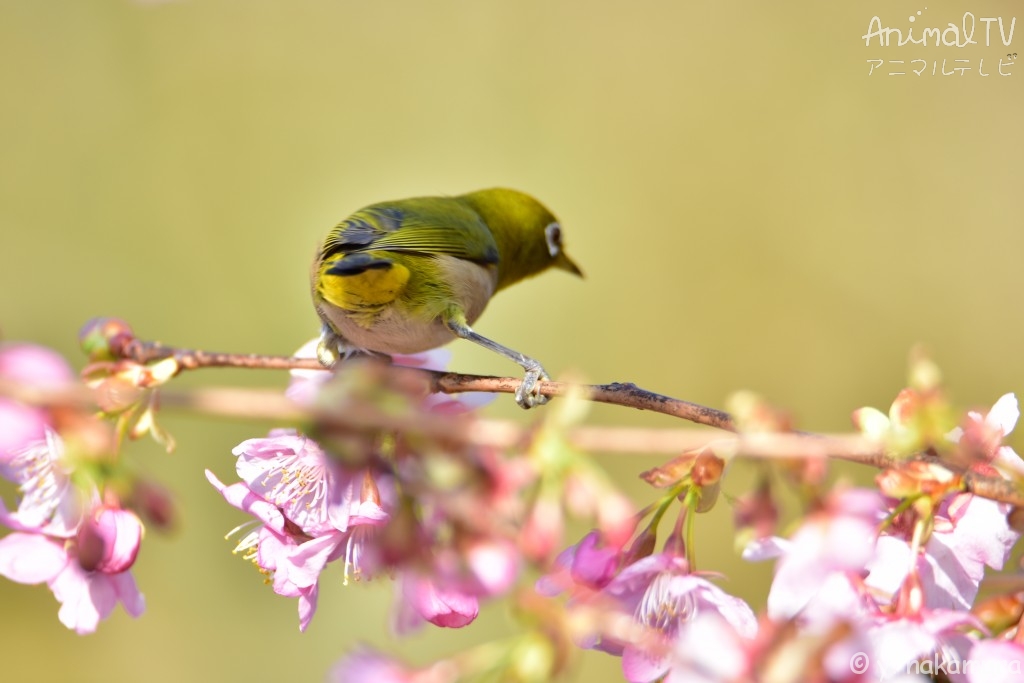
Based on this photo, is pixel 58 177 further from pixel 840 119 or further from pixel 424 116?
pixel 840 119

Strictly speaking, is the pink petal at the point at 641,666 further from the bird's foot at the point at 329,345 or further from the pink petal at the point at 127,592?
the bird's foot at the point at 329,345

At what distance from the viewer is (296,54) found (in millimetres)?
4891

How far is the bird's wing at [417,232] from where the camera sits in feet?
4.70

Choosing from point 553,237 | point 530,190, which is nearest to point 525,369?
point 553,237

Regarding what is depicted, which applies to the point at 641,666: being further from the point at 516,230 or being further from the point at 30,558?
the point at 516,230

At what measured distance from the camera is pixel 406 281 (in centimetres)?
142

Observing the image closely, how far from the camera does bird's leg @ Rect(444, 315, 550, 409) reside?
1084 millimetres

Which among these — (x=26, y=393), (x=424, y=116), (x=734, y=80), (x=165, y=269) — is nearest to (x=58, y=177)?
(x=165, y=269)

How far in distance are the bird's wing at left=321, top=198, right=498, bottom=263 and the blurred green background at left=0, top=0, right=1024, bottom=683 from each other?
182 cm

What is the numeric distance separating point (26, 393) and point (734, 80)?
471 centimetres

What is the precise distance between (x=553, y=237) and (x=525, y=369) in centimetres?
81

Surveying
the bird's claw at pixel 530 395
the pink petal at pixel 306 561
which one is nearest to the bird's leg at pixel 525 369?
the bird's claw at pixel 530 395

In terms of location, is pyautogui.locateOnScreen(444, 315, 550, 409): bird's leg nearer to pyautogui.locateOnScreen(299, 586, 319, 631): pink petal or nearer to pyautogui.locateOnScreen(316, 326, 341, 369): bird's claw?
pyautogui.locateOnScreen(316, 326, 341, 369): bird's claw

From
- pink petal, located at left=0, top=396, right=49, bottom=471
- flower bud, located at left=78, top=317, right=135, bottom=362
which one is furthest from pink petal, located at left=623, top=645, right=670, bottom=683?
flower bud, located at left=78, top=317, right=135, bottom=362
